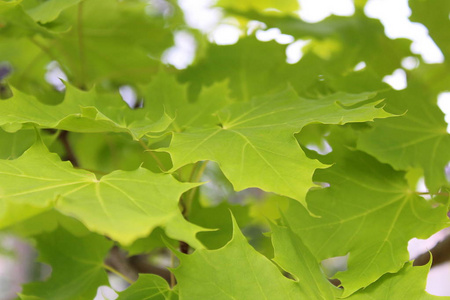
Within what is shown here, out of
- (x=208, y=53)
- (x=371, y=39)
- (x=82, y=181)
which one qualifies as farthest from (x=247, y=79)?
(x=82, y=181)

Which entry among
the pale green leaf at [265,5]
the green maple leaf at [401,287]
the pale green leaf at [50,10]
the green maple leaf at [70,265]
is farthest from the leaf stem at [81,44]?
the green maple leaf at [401,287]

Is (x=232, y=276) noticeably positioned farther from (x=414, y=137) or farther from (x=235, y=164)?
(x=414, y=137)

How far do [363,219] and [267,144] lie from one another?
120mm

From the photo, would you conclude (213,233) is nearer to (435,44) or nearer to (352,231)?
(352,231)

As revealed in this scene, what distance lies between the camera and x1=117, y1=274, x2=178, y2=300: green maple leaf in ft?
1.30

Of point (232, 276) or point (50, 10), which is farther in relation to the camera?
point (50, 10)

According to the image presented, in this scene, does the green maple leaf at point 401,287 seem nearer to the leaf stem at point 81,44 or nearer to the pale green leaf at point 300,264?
the pale green leaf at point 300,264

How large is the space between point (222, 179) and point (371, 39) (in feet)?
1.08

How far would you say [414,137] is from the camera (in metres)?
0.49

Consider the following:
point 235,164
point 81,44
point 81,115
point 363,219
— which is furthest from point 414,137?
point 81,44

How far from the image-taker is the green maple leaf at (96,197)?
260 mm

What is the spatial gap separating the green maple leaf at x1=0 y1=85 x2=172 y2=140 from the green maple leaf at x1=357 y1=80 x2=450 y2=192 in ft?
0.69

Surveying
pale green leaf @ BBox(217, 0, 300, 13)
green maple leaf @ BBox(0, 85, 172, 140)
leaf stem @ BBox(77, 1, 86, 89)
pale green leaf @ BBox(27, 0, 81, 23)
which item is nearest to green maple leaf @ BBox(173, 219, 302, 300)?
green maple leaf @ BBox(0, 85, 172, 140)

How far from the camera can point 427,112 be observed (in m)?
0.49
